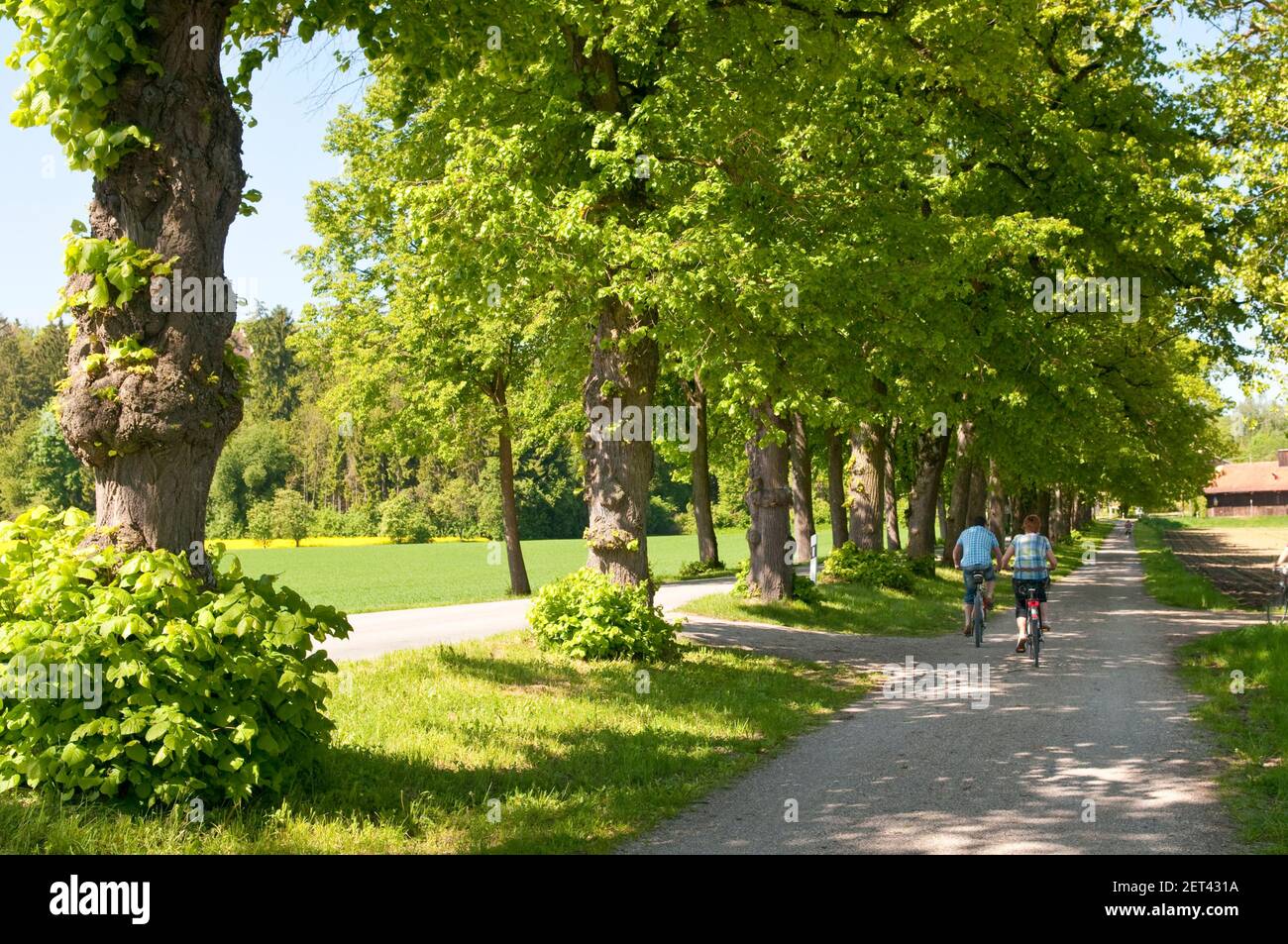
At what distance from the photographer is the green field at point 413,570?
117ft

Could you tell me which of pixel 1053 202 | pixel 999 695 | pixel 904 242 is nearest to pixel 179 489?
pixel 999 695

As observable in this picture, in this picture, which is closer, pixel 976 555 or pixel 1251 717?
pixel 1251 717

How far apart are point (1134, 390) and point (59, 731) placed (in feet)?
95.2

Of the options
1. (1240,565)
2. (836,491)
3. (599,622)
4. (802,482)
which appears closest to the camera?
(599,622)

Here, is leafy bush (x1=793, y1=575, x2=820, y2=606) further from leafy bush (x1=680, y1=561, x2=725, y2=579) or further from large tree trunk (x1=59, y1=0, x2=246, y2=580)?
large tree trunk (x1=59, y1=0, x2=246, y2=580)

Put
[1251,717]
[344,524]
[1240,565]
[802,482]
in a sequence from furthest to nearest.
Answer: [344,524]
[1240,565]
[802,482]
[1251,717]

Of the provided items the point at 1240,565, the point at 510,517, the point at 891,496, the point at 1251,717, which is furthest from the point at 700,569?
the point at 1240,565

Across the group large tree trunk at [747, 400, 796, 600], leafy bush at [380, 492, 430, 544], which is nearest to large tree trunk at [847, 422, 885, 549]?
large tree trunk at [747, 400, 796, 600]

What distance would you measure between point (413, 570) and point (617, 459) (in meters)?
39.1

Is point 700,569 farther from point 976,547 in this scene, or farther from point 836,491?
point 976,547

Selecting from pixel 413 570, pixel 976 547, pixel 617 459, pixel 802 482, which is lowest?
pixel 413 570

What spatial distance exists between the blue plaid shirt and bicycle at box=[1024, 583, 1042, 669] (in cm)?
141

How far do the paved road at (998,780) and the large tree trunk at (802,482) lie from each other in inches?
553

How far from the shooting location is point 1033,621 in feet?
52.6
